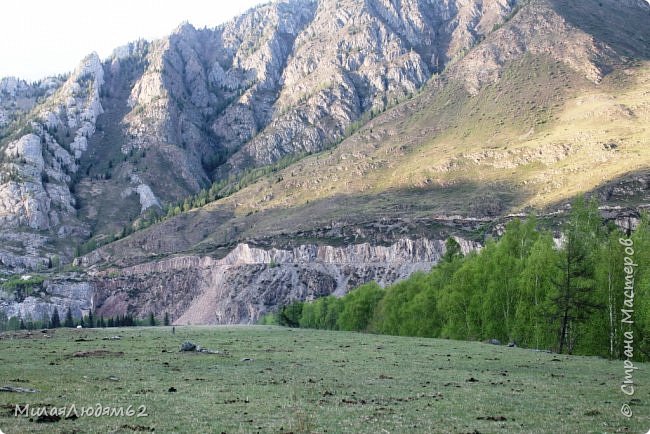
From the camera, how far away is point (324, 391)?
29484mm

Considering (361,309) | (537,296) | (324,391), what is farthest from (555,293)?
(361,309)

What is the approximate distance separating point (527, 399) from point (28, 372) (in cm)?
2867

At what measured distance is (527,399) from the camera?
27.5 m

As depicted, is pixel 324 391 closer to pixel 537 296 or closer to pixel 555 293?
pixel 555 293

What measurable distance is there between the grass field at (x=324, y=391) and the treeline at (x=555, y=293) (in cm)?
851

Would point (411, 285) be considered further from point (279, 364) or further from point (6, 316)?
point (6, 316)

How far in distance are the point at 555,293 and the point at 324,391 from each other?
37.8 metres

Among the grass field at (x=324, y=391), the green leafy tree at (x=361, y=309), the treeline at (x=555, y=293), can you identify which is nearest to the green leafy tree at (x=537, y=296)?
the treeline at (x=555, y=293)

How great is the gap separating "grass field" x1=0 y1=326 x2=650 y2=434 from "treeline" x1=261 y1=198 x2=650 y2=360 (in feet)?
27.9

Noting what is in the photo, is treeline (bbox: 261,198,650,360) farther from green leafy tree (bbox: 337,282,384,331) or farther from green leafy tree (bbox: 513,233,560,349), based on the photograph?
green leafy tree (bbox: 337,282,384,331)

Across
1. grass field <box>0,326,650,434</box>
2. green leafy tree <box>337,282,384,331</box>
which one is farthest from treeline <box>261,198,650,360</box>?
green leafy tree <box>337,282,384,331</box>

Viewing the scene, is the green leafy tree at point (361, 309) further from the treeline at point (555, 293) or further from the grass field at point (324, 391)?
the grass field at point (324, 391)

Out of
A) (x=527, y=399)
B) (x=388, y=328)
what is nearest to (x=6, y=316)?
(x=388, y=328)

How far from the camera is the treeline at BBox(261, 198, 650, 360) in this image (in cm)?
5344
